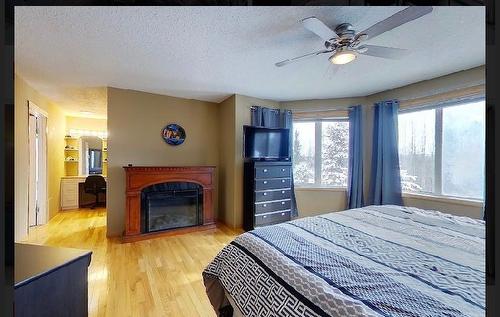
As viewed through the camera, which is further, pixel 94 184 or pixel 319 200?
pixel 94 184

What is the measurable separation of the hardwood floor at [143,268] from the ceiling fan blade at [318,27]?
7.20ft

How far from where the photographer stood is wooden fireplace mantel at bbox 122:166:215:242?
3.26 metres

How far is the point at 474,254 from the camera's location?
46.2 inches

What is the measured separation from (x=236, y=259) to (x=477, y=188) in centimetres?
305

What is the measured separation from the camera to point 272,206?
149 inches

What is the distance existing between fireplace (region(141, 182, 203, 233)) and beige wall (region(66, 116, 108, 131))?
3.19 metres

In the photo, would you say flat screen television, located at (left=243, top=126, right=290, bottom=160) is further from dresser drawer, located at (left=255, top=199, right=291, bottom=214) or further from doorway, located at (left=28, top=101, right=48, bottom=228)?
doorway, located at (left=28, top=101, right=48, bottom=228)

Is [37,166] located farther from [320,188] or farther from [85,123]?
[320,188]

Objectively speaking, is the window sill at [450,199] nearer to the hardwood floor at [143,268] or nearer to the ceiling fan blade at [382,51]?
the ceiling fan blade at [382,51]

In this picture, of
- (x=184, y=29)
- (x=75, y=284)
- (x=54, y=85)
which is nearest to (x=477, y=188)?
(x=184, y=29)

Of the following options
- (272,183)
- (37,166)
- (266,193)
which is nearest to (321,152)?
(272,183)

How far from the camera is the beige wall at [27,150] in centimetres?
303

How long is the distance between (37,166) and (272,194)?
13.3ft


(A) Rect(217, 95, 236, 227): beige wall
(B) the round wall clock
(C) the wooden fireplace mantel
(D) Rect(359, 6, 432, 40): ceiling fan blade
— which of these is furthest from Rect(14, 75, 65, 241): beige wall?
(D) Rect(359, 6, 432, 40): ceiling fan blade
